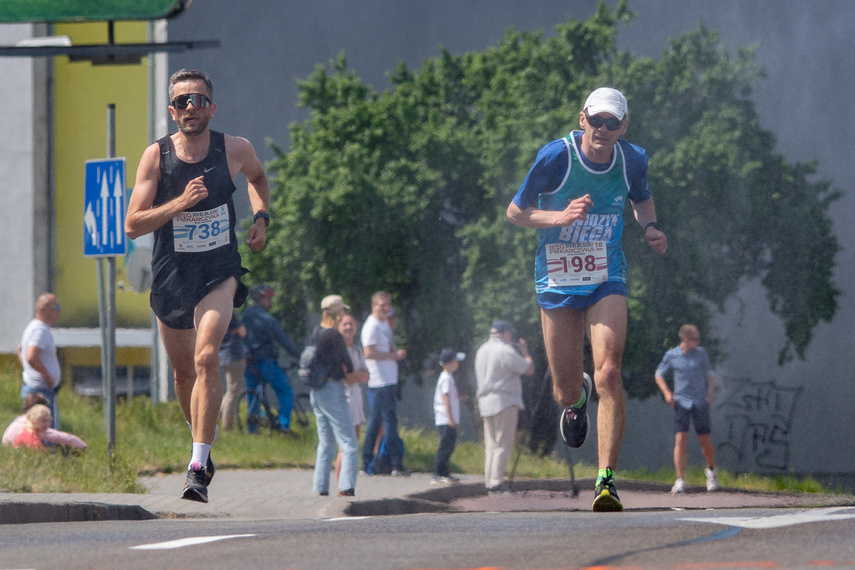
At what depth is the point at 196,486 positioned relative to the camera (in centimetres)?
560

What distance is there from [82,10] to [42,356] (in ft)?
15.6

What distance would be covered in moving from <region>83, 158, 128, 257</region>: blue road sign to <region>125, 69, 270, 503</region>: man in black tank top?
360 centimetres

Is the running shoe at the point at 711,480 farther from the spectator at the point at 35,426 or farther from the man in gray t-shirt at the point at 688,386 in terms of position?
the spectator at the point at 35,426

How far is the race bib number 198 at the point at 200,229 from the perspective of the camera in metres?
5.93

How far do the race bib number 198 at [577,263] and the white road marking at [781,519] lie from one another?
59.0 inches

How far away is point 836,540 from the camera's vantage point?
4.39 metres

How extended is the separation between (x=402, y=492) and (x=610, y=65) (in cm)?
1056

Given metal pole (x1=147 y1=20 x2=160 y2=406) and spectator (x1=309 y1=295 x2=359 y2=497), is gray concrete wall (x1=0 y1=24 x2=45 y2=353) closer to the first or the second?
metal pole (x1=147 y1=20 x2=160 y2=406)

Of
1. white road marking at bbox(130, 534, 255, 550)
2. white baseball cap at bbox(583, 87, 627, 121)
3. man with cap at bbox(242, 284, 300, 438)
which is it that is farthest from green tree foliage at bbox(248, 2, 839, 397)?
white road marking at bbox(130, 534, 255, 550)

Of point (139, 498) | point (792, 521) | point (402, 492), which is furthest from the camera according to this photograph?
point (402, 492)

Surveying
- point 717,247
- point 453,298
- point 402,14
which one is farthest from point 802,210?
point 402,14

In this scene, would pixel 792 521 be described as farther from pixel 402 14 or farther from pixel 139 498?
pixel 402 14

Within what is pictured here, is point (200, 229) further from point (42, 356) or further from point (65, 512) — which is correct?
point (42, 356)

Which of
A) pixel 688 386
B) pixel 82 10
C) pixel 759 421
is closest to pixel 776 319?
pixel 759 421
